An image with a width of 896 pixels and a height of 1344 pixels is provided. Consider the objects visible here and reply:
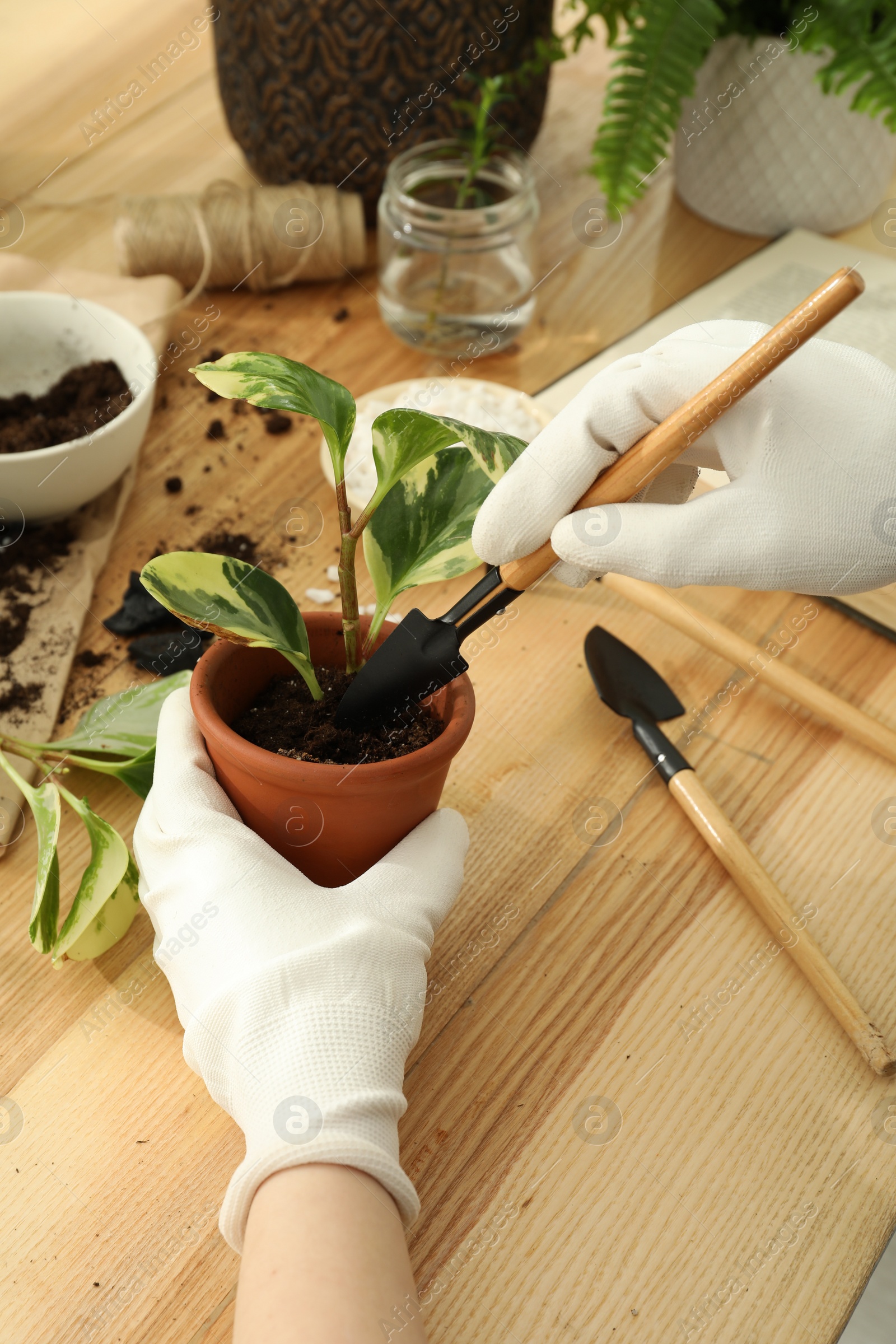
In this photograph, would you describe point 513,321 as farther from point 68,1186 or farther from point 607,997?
point 68,1186

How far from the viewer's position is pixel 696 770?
69cm

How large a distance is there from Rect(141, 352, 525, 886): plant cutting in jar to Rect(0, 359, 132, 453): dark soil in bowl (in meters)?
0.33

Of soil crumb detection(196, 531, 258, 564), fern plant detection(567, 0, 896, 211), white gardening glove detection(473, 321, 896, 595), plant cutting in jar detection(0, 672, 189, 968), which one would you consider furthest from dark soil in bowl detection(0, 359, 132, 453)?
fern plant detection(567, 0, 896, 211)

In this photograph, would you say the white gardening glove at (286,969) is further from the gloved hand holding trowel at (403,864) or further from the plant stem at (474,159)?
the plant stem at (474,159)

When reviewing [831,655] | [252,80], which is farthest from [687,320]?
[252,80]

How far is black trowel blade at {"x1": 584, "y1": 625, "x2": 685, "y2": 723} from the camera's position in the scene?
70 centimetres

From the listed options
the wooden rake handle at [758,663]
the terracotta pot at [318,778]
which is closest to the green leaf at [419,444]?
the terracotta pot at [318,778]

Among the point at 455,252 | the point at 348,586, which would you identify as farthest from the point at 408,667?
the point at 455,252

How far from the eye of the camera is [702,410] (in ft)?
1.31

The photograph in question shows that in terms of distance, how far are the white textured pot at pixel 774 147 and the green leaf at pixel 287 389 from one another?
32.1 inches

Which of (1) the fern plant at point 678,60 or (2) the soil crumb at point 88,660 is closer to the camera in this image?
(2) the soil crumb at point 88,660

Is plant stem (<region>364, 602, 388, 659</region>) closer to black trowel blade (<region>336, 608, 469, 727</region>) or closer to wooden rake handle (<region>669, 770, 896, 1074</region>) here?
black trowel blade (<region>336, 608, 469, 727</region>)

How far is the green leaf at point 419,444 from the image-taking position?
453 millimetres

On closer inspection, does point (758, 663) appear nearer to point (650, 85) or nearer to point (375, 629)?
point (375, 629)
